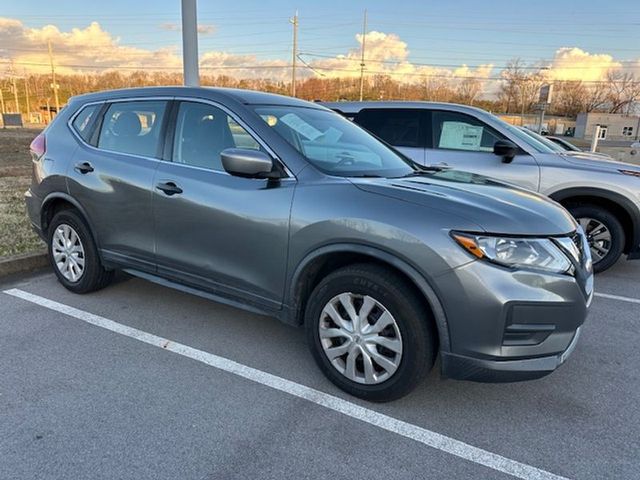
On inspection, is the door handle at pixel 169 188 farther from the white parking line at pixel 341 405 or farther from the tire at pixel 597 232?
the tire at pixel 597 232

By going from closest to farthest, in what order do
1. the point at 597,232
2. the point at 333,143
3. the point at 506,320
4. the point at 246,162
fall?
the point at 506,320, the point at 246,162, the point at 333,143, the point at 597,232

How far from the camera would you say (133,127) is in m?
3.87

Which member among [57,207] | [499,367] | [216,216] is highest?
[216,216]

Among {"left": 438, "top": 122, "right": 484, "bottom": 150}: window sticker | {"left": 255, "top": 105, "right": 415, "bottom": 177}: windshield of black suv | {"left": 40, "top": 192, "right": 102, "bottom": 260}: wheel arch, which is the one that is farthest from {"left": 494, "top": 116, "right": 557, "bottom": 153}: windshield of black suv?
{"left": 40, "top": 192, "right": 102, "bottom": 260}: wheel arch

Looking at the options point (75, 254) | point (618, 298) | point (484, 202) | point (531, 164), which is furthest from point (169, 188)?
point (618, 298)

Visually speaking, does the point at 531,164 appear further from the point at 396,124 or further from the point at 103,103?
the point at 103,103

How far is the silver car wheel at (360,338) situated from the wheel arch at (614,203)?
11.9ft

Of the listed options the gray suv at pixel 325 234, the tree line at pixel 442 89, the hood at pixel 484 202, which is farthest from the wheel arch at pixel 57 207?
the tree line at pixel 442 89

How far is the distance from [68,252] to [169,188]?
1.53 m

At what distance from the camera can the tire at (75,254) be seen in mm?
4125

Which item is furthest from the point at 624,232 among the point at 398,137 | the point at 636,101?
the point at 636,101

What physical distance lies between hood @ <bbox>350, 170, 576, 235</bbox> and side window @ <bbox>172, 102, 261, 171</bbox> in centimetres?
96

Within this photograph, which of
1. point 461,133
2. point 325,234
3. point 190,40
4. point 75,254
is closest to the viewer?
point 325,234

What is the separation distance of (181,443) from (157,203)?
69.7 inches
